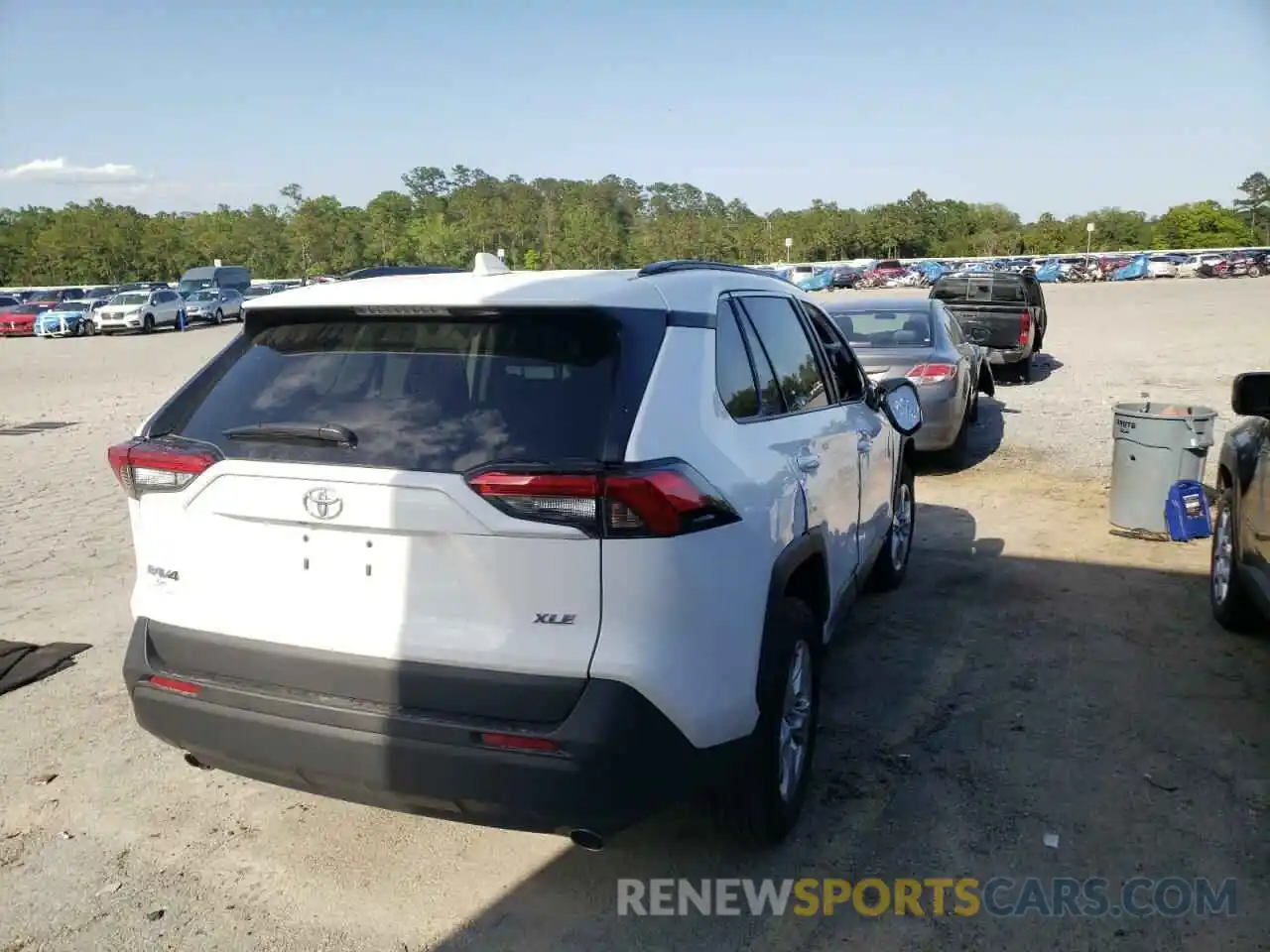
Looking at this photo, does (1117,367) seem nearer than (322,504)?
No

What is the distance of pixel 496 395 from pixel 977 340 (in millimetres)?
14602

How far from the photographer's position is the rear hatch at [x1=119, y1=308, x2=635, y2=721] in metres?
2.49

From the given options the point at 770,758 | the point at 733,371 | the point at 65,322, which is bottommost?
the point at 770,758

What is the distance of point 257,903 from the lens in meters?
3.03

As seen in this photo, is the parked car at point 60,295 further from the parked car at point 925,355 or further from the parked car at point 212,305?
the parked car at point 925,355

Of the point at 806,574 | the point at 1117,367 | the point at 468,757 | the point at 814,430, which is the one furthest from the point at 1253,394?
the point at 1117,367

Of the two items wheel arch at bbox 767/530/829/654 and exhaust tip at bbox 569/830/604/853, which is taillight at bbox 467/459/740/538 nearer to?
wheel arch at bbox 767/530/829/654

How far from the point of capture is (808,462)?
11.7 ft

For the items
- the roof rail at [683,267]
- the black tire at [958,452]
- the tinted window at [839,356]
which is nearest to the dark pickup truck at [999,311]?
the black tire at [958,452]

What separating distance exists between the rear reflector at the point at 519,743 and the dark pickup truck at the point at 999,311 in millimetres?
→ 12651

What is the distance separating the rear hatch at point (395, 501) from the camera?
249cm

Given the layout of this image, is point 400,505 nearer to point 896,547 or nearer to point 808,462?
point 808,462

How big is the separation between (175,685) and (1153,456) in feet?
21.8

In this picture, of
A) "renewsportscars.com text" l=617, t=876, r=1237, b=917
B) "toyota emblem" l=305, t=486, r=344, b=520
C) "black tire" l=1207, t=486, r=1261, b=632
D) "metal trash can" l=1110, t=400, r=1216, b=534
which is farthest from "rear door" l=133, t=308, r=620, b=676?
"metal trash can" l=1110, t=400, r=1216, b=534
